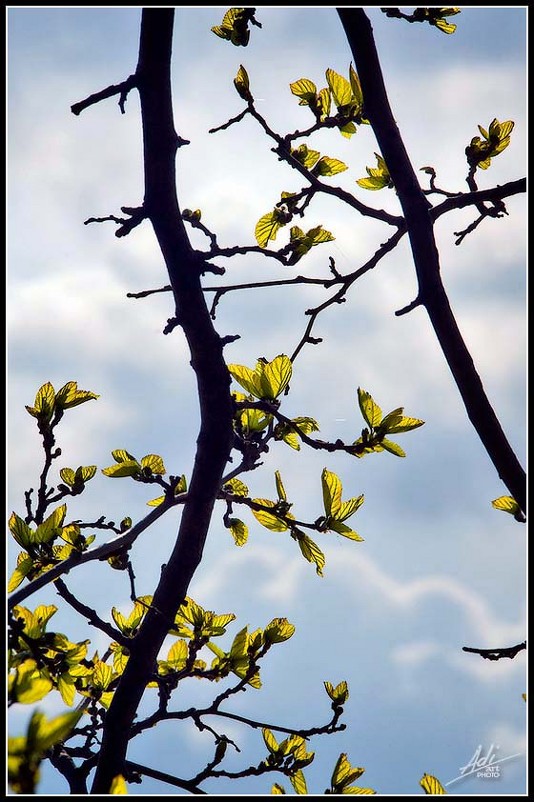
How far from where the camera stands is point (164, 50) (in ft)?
6.48

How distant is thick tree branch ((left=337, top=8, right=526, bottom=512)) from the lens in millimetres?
1758

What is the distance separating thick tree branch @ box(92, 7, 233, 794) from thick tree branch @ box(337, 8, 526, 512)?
22.6 inches

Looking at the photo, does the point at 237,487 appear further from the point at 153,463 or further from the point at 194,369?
the point at 194,369

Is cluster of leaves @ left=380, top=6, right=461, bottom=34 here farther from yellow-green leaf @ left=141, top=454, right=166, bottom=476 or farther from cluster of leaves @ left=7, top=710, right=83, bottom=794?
cluster of leaves @ left=7, top=710, right=83, bottom=794

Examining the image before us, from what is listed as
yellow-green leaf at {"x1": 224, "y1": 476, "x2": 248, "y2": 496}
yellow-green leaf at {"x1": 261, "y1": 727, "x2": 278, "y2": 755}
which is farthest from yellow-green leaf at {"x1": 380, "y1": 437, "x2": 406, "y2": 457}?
yellow-green leaf at {"x1": 261, "y1": 727, "x2": 278, "y2": 755}

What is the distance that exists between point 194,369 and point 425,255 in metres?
0.75

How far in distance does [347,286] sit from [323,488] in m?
0.71

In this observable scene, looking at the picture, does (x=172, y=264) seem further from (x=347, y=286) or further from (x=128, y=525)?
(x=128, y=525)

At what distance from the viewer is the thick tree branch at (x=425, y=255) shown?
1758mm

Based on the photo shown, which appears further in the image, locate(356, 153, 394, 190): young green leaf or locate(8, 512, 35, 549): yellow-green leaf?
locate(356, 153, 394, 190): young green leaf

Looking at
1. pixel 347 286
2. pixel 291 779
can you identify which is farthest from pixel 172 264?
pixel 291 779

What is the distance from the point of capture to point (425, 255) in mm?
1863

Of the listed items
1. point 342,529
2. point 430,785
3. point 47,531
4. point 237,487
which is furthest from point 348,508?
point 47,531

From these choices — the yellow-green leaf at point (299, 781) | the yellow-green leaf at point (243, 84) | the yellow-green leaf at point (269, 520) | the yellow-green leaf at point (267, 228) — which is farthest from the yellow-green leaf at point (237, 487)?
the yellow-green leaf at point (243, 84)
